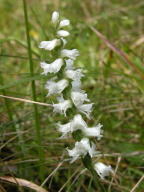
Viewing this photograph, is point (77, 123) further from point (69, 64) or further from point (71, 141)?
point (71, 141)

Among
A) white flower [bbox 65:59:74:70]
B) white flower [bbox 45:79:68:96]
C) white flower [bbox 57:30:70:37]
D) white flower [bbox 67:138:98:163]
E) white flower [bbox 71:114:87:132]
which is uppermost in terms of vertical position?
white flower [bbox 57:30:70:37]

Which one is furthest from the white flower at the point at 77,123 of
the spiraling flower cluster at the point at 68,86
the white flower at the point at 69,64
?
the white flower at the point at 69,64

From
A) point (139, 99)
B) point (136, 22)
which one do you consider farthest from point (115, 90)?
point (136, 22)

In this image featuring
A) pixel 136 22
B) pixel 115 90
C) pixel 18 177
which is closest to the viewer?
pixel 18 177

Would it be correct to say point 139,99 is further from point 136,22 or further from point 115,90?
point 136,22

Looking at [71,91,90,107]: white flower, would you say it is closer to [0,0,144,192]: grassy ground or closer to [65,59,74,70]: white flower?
[65,59,74,70]: white flower

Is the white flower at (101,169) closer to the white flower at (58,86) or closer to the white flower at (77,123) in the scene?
the white flower at (77,123)

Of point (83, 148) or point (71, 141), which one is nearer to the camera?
point (83, 148)

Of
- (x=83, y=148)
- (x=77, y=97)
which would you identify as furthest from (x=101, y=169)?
(x=77, y=97)

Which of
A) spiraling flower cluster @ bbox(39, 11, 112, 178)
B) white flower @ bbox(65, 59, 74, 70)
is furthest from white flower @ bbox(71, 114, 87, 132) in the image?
white flower @ bbox(65, 59, 74, 70)

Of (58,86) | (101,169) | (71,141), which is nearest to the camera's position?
(58,86)

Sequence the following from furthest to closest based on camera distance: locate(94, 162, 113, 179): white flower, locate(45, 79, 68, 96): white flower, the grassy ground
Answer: the grassy ground, locate(94, 162, 113, 179): white flower, locate(45, 79, 68, 96): white flower
